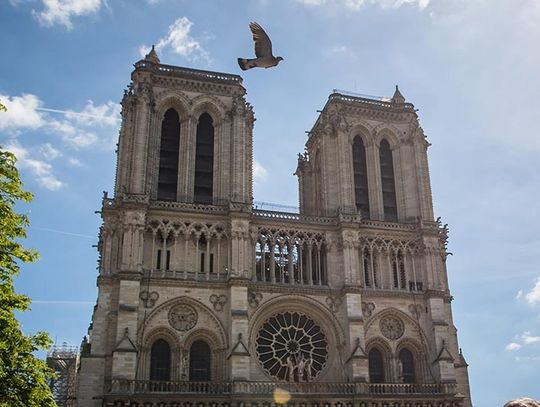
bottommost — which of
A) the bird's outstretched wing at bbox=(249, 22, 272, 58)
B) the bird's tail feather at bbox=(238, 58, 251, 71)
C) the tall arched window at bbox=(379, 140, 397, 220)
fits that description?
the bird's tail feather at bbox=(238, 58, 251, 71)

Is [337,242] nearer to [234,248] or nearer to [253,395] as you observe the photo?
[234,248]

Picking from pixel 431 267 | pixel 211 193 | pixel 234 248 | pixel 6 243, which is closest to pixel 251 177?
pixel 211 193

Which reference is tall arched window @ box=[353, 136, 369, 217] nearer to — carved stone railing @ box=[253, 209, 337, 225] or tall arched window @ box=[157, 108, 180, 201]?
carved stone railing @ box=[253, 209, 337, 225]

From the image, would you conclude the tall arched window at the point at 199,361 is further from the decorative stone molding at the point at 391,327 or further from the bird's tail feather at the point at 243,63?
the bird's tail feather at the point at 243,63

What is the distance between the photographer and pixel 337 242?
41.1 meters

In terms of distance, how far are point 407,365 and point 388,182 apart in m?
12.7

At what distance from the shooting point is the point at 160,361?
35.9 metres

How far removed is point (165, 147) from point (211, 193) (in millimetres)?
4244

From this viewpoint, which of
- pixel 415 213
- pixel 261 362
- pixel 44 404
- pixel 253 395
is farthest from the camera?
pixel 415 213

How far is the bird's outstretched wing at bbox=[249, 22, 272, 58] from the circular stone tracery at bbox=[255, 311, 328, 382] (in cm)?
2356

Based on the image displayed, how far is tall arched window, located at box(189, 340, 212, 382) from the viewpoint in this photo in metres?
36.1

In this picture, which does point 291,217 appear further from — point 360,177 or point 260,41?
point 260,41

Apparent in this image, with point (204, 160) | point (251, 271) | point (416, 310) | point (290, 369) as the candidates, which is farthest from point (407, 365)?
point (204, 160)

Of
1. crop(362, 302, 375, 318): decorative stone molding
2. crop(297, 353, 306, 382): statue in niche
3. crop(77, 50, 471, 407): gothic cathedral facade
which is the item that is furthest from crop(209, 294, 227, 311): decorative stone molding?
crop(362, 302, 375, 318): decorative stone molding
